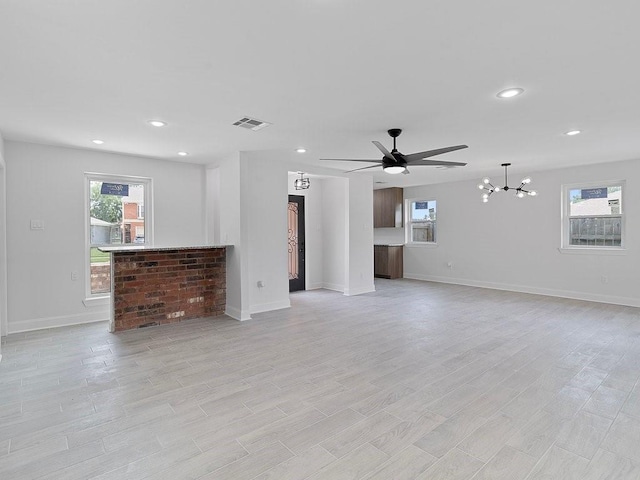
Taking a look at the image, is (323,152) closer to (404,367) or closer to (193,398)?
(404,367)

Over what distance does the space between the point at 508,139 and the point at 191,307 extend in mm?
4974

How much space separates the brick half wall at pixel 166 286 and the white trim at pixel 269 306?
49 cm

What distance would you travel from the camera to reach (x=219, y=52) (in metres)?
2.30

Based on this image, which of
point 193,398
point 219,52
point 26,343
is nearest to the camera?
point 219,52

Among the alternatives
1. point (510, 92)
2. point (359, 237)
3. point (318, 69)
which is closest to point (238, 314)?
point (359, 237)

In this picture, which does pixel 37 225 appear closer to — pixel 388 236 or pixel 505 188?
pixel 505 188

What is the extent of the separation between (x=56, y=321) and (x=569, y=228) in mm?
8778

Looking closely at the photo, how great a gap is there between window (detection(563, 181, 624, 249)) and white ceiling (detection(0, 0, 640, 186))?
2.24m

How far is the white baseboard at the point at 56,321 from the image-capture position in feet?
14.9

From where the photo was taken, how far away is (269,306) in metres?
5.67

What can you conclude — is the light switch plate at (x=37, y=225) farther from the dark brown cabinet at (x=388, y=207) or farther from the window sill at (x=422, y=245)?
the window sill at (x=422, y=245)

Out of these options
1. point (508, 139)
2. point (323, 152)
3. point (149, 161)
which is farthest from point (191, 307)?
point (508, 139)

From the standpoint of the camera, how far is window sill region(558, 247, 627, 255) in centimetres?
607

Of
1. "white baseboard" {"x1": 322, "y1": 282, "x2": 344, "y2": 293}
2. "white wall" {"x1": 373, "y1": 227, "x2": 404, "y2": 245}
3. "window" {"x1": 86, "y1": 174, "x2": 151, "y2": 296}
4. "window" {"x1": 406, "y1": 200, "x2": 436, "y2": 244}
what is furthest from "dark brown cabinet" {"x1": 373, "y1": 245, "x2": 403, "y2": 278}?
"window" {"x1": 86, "y1": 174, "x2": 151, "y2": 296}
